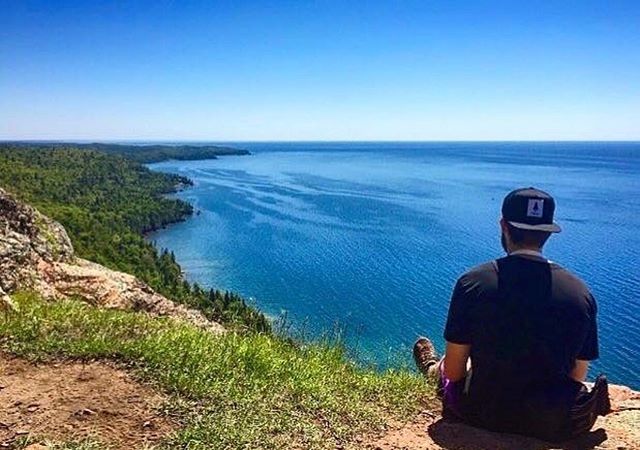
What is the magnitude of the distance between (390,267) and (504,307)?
51469mm

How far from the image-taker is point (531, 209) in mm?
3844

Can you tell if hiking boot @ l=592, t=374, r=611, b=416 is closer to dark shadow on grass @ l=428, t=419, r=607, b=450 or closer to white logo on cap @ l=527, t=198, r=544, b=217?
dark shadow on grass @ l=428, t=419, r=607, b=450

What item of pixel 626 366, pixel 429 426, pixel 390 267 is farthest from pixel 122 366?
pixel 390 267

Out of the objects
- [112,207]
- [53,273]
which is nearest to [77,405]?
[53,273]

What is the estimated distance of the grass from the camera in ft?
12.7

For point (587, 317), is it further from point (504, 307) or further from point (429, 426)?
point (429, 426)

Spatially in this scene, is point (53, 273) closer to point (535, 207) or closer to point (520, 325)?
point (520, 325)

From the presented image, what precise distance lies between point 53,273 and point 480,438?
8284mm

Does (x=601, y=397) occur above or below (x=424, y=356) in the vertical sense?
above

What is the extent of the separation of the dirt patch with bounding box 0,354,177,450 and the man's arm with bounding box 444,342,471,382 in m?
2.06

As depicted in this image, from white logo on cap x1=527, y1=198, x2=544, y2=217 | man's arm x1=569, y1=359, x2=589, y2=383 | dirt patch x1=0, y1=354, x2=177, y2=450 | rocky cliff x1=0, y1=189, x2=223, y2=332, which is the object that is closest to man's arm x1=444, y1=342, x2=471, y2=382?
man's arm x1=569, y1=359, x2=589, y2=383

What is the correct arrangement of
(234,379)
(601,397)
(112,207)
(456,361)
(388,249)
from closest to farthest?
(601,397) → (456,361) → (234,379) → (388,249) → (112,207)

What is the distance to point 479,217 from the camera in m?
75.0

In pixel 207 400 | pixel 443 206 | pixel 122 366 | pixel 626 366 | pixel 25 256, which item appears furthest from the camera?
pixel 443 206
